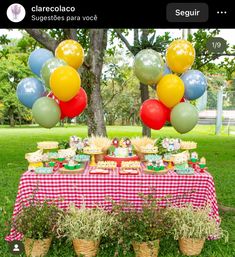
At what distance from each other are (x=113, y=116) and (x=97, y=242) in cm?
2472

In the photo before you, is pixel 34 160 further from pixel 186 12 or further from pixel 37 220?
pixel 186 12

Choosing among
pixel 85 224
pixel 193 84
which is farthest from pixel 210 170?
pixel 85 224

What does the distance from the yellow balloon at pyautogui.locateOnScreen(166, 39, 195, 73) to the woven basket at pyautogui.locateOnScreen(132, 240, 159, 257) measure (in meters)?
1.80

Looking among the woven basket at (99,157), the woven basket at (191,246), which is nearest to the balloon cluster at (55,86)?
the woven basket at (99,157)

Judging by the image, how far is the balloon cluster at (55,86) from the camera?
3.72m

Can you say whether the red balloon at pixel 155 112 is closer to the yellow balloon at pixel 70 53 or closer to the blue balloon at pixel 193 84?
the blue balloon at pixel 193 84

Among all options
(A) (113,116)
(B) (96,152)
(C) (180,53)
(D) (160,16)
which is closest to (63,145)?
(B) (96,152)

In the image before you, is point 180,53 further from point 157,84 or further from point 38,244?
point 38,244

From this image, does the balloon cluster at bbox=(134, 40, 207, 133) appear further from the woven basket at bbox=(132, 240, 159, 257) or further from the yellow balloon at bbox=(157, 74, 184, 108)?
the woven basket at bbox=(132, 240, 159, 257)

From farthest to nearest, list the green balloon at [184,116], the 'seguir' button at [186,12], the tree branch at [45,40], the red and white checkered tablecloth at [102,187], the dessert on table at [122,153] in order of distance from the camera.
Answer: the tree branch at [45,40], the dessert on table at [122,153], the green balloon at [184,116], the red and white checkered tablecloth at [102,187], the 'seguir' button at [186,12]

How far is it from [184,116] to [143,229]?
1225 millimetres

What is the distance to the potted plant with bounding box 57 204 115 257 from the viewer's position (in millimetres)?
3475

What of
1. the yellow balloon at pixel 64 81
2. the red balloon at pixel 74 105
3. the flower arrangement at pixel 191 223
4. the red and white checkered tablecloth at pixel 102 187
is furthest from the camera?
the red balloon at pixel 74 105

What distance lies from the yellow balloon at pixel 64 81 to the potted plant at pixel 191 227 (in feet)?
4.99
